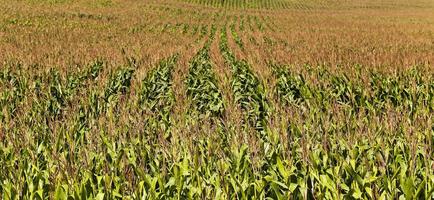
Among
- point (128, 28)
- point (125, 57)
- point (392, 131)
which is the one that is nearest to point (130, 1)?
point (128, 28)

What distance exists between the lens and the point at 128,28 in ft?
85.2

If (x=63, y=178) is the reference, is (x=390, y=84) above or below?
below

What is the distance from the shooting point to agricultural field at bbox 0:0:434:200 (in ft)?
10.4

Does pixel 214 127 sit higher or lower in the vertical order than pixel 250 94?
higher

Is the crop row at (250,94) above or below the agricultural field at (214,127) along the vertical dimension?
below

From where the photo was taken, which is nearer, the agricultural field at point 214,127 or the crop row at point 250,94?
the agricultural field at point 214,127

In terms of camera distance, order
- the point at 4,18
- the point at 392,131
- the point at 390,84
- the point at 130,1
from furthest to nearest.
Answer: the point at 130,1 < the point at 4,18 < the point at 390,84 < the point at 392,131

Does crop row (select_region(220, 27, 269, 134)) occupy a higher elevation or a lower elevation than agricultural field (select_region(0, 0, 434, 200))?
lower

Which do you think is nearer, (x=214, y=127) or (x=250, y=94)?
(x=214, y=127)

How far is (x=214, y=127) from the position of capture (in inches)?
205

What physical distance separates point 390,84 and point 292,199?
6236 mm

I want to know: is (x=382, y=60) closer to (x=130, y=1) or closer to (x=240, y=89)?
(x=240, y=89)

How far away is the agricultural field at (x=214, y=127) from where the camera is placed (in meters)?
3.17

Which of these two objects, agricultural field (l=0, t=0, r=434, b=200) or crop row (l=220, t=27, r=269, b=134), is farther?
crop row (l=220, t=27, r=269, b=134)
